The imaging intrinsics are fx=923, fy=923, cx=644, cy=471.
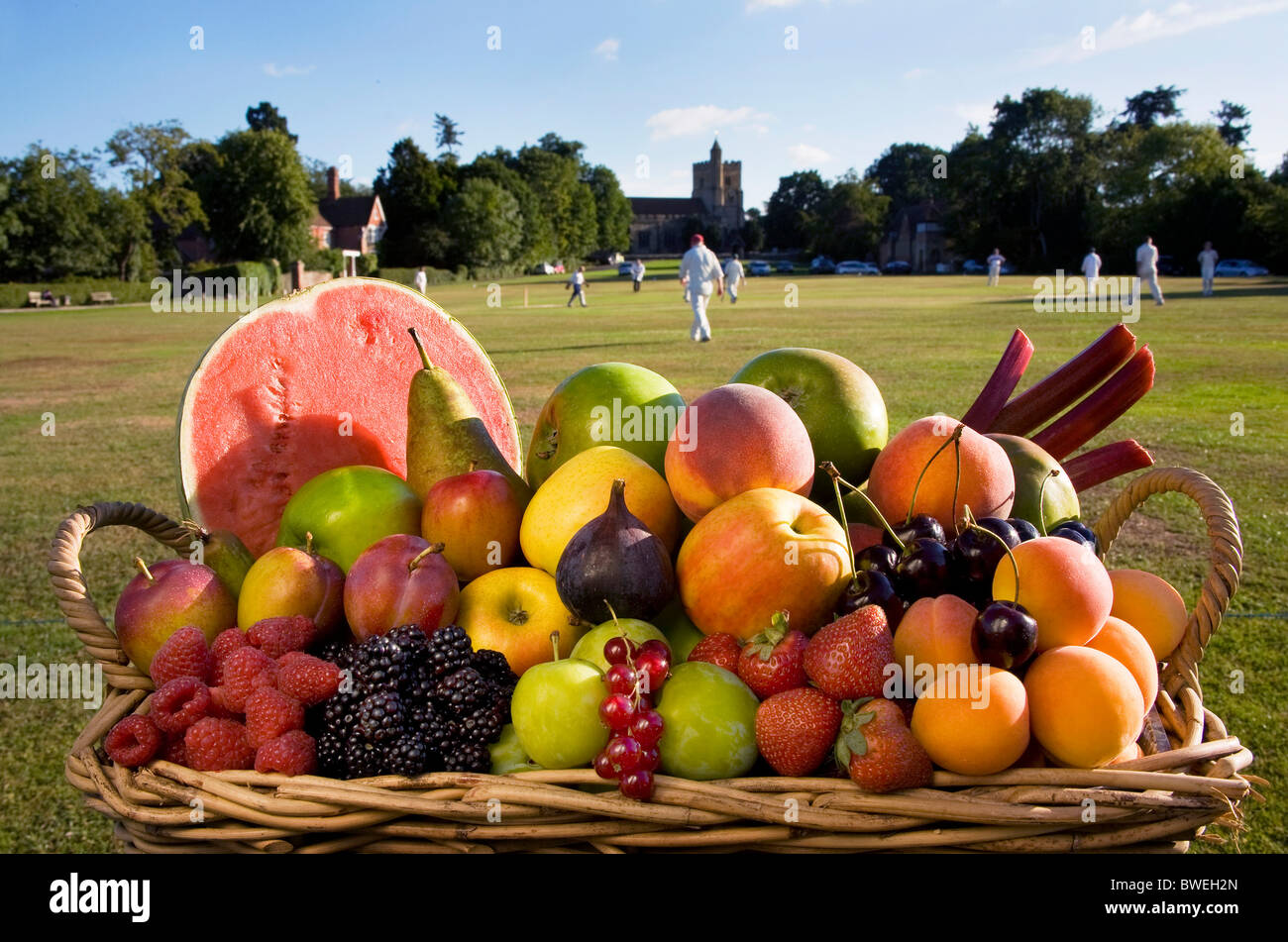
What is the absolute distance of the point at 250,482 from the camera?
2.70 metres

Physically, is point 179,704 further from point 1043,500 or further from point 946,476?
point 1043,500

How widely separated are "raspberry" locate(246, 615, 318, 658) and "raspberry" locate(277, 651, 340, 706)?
0.12m

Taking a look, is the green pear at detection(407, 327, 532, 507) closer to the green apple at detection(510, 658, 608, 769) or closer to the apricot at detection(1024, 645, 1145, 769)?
the green apple at detection(510, 658, 608, 769)

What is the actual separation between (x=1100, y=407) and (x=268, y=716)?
7.34 ft

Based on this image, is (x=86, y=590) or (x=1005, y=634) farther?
(x=86, y=590)

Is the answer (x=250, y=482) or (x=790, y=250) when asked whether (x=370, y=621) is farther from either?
(x=790, y=250)

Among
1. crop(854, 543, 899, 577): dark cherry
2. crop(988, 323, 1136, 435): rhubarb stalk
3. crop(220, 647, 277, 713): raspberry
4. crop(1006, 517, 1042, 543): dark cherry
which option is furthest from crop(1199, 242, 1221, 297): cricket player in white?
crop(220, 647, 277, 713): raspberry

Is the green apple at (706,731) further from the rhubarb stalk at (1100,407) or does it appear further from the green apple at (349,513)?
the rhubarb stalk at (1100,407)

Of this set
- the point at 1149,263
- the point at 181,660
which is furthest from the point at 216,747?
the point at 1149,263

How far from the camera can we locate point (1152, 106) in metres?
98.8

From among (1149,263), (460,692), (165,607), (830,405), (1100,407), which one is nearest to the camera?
(460,692)

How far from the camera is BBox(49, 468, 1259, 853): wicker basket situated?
Result: 1.35m

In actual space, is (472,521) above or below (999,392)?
below

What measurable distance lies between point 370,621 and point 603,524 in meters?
0.51
